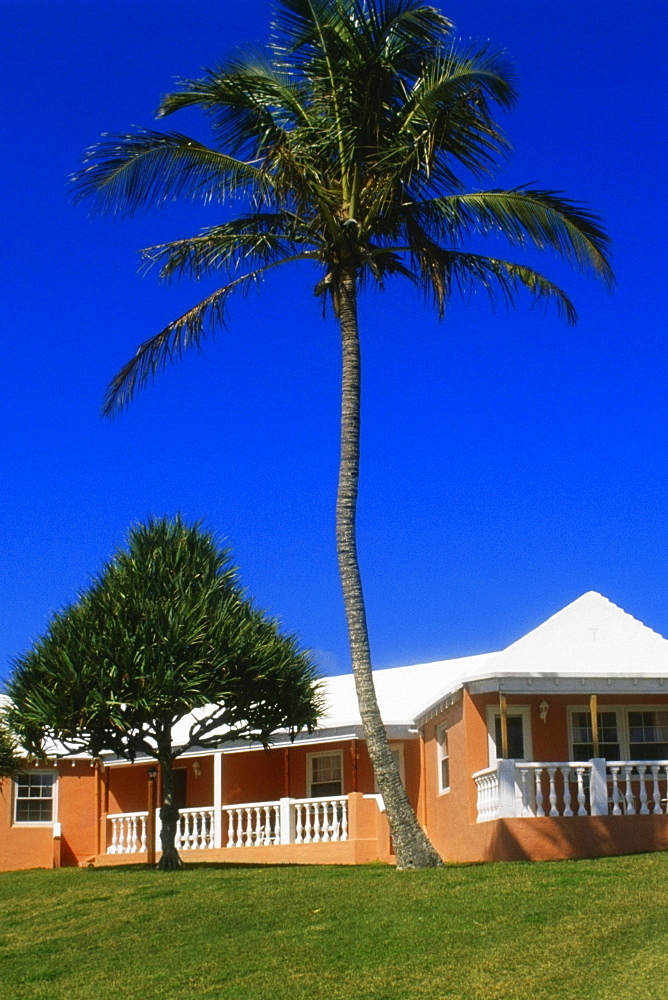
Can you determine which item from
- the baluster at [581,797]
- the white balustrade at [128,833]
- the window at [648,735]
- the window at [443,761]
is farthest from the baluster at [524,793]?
the white balustrade at [128,833]

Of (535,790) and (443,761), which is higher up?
(443,761)

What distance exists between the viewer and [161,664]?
21891 millimetres

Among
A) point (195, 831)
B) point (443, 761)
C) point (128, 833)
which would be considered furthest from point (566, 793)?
point (128, 833)

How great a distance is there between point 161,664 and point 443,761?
6352 mm

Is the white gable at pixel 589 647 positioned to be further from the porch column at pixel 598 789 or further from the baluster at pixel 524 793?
the baluster at pixel 524 793

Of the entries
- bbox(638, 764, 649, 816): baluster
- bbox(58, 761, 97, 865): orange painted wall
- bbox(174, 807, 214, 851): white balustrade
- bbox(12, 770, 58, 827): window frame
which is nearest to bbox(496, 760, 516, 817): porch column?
bbox(638, 764, 649, 816): baluster

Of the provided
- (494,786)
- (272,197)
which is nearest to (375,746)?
(494,786)

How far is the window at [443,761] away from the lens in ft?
79.3

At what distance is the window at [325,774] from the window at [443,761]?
4.53 m

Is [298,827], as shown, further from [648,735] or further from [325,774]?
[648,735]

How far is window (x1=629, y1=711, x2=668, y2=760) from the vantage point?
22875 mm

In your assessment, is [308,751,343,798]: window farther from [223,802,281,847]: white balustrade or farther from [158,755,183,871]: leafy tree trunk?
[158,755,183,871]: leafy tree trunk

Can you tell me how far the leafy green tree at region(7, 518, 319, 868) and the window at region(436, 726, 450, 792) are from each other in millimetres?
2629

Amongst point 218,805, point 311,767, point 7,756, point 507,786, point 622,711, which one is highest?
point 622,711
